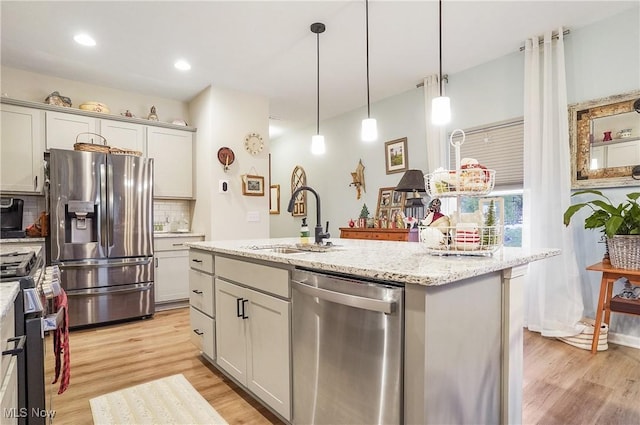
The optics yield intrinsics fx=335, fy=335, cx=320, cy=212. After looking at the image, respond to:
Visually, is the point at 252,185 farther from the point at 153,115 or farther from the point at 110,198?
the point at 110,198

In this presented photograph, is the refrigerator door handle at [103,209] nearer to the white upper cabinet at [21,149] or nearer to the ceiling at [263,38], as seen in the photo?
the white upper cabinet at [21,149]

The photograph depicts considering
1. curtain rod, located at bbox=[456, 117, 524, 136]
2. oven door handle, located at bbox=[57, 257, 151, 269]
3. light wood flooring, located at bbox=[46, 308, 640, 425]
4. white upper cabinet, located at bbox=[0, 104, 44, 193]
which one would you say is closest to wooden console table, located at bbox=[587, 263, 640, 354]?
light wood flooring, located at bbox=[46, 308, 640, 425]

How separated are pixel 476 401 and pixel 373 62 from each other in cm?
327

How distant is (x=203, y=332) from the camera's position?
241 cm

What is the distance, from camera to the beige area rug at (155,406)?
177cm

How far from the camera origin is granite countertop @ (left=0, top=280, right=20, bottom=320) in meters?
0.74

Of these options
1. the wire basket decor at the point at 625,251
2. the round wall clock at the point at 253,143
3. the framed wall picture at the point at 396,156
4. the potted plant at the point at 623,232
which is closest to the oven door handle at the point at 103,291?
the round wall clock at the point at 253,143

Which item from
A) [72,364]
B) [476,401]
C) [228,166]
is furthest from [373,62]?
[72,364]

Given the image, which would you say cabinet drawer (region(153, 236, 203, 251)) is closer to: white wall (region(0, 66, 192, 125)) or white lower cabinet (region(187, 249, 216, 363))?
white lower cabinet (region(187, 249, 216, 363))

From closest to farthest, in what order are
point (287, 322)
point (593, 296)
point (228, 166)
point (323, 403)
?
point (323, 403) < point (287, 322) < point (593, 296) < point (228, 166)

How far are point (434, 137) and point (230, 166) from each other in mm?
2519

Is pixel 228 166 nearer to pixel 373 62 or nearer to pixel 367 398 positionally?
pixel 373 62

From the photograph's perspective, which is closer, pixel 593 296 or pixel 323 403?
pixel 323 403

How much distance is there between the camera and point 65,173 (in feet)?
10.6
